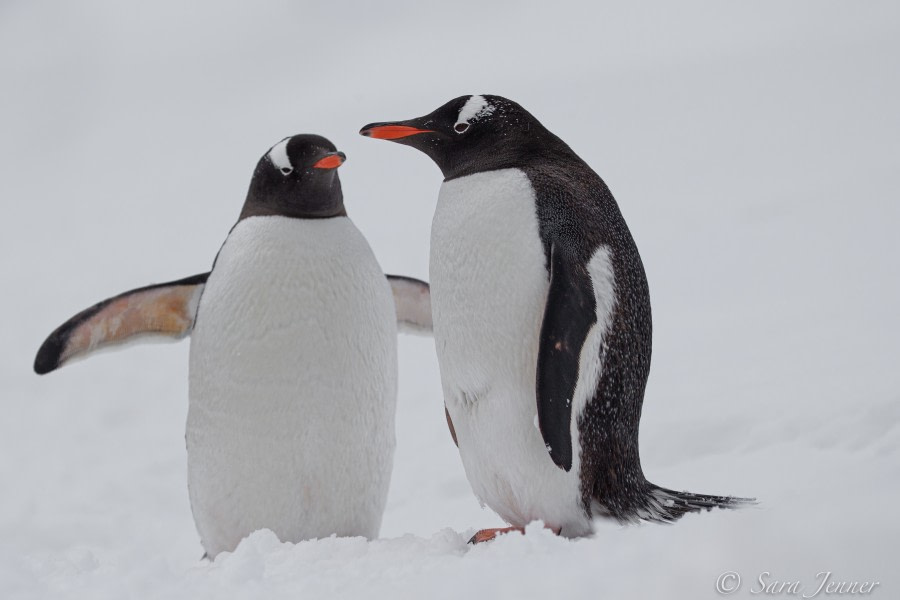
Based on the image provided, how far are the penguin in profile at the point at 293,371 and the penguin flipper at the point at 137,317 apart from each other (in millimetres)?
258

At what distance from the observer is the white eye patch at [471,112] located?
1.96m

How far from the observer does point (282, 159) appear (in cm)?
217

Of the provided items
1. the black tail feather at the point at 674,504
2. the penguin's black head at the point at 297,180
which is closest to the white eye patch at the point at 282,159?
the penguin's black head at the point at 297,180

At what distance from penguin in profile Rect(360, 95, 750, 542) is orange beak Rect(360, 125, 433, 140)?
0.20 m

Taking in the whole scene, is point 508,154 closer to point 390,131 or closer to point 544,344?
point 390,131

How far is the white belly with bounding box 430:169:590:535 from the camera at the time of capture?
68.7 inches

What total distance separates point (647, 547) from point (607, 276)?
2.04ft

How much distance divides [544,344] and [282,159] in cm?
87

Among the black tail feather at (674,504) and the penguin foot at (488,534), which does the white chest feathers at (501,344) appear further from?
the black tail feather at (674,504)

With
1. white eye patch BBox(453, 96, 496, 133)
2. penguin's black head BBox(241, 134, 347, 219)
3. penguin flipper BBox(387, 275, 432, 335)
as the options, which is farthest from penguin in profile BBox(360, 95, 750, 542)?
penguin flipper BBox(387, 275, 432, 335)

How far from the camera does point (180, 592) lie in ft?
4.73

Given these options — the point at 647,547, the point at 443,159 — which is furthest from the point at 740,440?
the point at 647,547

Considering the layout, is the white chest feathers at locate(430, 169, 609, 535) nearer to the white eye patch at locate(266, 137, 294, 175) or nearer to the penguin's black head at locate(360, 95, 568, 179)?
the penguin's black head at locate(360, 95, 568, 179)

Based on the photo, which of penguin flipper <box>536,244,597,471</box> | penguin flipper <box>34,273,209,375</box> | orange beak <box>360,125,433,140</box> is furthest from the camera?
penguin flipper <box>34,273,209,375</box>
